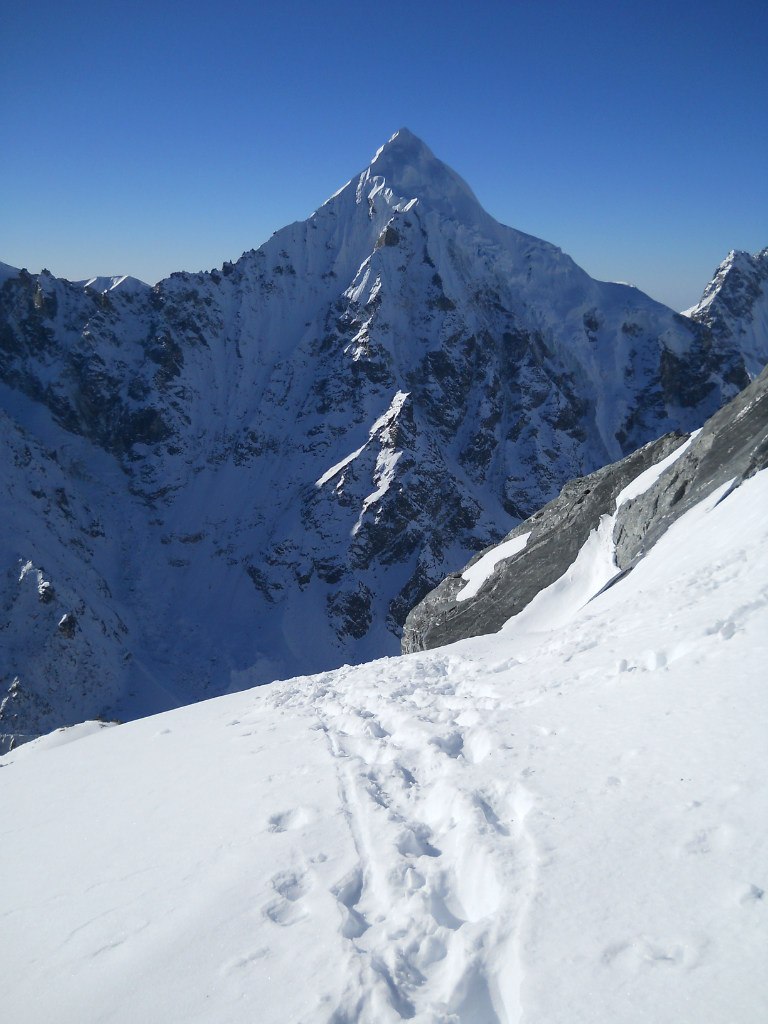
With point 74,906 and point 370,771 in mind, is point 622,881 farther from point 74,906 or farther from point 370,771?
point 74,906

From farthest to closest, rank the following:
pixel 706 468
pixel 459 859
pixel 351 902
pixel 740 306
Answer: pixel 740 306, pixel 706 468, pixel 459 859, pixel 351 902

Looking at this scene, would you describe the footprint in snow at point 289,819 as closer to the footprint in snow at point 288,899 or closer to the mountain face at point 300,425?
the footprint in snow at point 288,899

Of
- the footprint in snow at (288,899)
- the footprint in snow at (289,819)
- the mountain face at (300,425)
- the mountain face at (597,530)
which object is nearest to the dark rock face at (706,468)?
the mountain face at (597,530)


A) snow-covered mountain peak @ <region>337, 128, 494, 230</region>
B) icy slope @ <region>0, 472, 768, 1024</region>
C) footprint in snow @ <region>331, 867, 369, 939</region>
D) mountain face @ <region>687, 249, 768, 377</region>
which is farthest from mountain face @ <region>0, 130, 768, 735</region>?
footprint in snow @ <region>331, 867, 369, 939</region>

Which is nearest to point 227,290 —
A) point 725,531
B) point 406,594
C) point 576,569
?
point 406,594

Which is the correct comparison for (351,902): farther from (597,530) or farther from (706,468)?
(597,530)

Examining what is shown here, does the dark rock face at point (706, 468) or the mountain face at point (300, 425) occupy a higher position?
the mountain face at point (300, 425)

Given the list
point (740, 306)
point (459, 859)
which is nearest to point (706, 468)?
point (459, 859)
